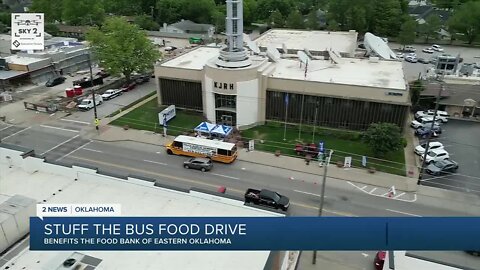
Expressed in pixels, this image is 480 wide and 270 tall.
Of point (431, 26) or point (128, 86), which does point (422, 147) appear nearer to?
point (128, 86)

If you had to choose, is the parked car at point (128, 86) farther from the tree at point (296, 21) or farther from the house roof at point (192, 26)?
the tree at point (296, 21)

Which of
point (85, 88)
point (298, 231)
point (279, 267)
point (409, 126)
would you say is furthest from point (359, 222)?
point (85, 88)

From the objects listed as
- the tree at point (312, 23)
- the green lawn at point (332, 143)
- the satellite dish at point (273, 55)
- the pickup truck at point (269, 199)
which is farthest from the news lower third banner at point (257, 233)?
the tree at point (312, 23)

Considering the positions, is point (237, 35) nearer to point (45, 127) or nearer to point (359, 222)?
point (45, 127)

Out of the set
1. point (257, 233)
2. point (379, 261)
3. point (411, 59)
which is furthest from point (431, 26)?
point (257, 233)

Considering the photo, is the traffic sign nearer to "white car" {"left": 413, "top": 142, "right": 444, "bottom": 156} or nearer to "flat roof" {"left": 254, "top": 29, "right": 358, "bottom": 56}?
"flat roof" {"left": 254, "top": 29, "right": 358, "bottom": 56}
